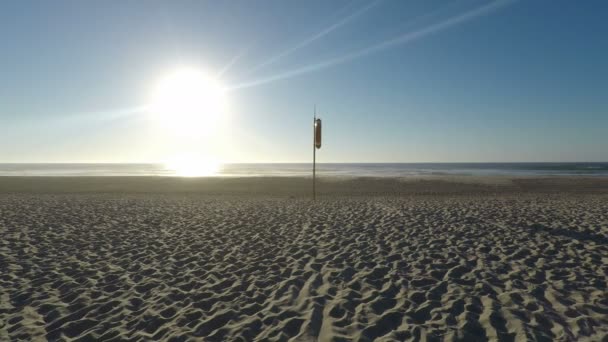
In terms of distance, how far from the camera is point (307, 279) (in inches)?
235

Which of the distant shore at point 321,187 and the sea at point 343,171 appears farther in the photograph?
the sea at point 343,171

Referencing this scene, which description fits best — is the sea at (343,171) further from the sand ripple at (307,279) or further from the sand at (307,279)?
the sand at (307,279)

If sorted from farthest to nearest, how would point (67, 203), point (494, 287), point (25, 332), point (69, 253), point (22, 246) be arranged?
point (67, 203)
point (22, 246)
point (69, 253)
point (494, 287)
point (25, 332)

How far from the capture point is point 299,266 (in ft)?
22.0

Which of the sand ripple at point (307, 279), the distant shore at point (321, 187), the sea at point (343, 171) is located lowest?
the sand ripple at point (307, 279)

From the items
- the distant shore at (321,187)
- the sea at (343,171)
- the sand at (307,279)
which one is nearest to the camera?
the sand at (307,279)

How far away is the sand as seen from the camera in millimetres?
4246

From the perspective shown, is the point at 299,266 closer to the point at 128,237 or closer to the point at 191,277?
the point at 191,277

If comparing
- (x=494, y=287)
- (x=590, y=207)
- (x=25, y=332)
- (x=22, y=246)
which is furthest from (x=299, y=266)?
(x=590, y=207)

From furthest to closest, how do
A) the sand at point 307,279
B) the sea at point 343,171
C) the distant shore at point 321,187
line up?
the sea at point 343,171 → the distant shore at point 321,187 → the sand at point 307,279

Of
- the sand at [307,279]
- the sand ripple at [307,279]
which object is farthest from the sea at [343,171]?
the sand at [307,279]

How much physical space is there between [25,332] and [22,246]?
17.7 ft

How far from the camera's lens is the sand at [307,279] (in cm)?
425

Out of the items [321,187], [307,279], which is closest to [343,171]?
[321,187]
